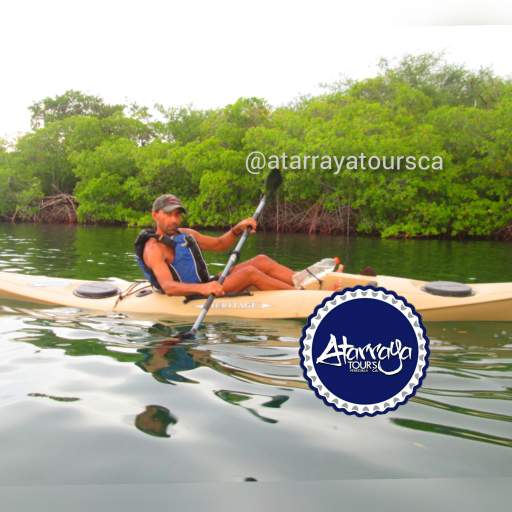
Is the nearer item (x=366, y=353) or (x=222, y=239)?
(x=366, y=353)

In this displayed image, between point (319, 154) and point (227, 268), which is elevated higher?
point (319, 154)

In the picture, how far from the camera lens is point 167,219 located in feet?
10.2

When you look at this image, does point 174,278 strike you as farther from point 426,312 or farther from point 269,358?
point 426,312

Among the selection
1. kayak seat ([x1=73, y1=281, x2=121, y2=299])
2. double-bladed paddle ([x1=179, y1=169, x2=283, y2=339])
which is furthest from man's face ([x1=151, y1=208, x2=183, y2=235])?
kayak seat ([x1=73, y1=281, x2=121, y2=299])

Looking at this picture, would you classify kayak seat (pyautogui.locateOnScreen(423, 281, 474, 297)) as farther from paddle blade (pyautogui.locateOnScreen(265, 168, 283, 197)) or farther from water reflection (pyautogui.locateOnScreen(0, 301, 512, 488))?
paddle blade (pyautogui.locateOnScreen(265, 168, 283, 197))

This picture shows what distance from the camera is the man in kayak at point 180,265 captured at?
3.07 m

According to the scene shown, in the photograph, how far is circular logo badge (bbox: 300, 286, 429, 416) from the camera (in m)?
1.13

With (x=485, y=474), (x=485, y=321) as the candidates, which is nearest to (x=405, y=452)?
(x=485, y=474)

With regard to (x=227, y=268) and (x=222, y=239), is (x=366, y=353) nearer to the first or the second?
(x=227, y=268)

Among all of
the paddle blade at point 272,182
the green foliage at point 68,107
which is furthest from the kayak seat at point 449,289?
the green foliage at point 68,107

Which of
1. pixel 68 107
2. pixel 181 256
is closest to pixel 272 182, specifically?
pixel 181 256

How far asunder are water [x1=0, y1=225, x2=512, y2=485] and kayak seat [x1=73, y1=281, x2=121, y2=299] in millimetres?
559

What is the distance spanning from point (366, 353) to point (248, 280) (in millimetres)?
2218

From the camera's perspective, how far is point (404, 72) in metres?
18.6
